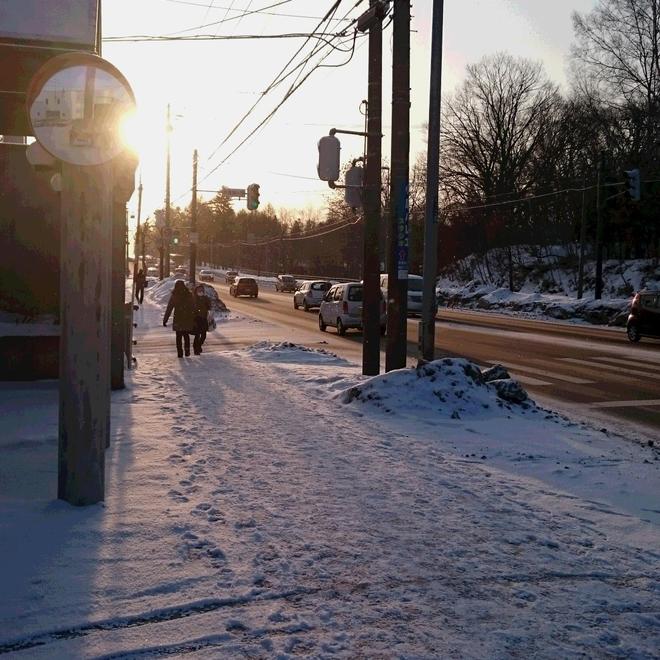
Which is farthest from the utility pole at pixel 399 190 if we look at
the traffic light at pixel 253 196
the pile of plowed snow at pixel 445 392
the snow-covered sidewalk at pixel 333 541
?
the traffic light at pixel 253 196

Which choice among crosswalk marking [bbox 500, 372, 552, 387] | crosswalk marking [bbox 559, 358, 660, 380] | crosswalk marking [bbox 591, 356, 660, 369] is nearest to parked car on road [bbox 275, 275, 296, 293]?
crosswalk marking [bbox 591, 356, 660, 369]

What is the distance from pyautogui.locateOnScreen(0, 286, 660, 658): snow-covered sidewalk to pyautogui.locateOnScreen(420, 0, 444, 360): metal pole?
10.6 feet

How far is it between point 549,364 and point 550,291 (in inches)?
1468

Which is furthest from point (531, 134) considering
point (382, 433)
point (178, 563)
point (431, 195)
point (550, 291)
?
point (178, 563)

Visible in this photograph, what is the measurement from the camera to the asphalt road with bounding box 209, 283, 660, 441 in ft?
39.4

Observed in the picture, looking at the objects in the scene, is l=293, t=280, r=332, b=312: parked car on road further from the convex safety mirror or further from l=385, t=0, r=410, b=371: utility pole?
the convex safety mirror

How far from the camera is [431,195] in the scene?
12.3 m

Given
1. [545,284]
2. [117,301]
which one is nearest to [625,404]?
[117,301]

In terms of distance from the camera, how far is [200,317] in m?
18.0

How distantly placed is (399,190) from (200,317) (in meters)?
7.42

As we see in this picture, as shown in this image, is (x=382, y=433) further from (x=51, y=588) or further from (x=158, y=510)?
(x=51, y=588)

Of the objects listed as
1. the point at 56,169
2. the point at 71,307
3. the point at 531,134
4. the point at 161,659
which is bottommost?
the point at 161,659

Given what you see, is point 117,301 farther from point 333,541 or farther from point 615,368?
point 615,368

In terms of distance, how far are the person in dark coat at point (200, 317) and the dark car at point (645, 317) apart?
12.6m
